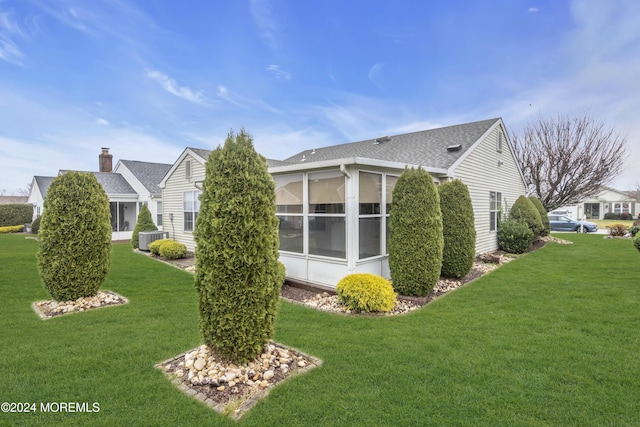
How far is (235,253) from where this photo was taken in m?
3.29

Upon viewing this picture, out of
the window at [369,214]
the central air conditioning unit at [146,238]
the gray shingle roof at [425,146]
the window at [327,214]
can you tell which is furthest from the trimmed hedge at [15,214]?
the window at [369,214]

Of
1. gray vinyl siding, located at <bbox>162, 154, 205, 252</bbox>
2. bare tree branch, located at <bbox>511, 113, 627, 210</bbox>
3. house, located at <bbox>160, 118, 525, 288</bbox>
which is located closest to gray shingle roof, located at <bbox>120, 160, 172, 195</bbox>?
gray vinyl siding, located at <bbox>162, 154, 205, 252</bbox>

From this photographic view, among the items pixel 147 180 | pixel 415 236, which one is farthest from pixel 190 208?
pixel 415 236

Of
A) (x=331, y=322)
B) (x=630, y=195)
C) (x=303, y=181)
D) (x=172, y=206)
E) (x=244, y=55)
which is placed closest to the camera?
(x=331, y=322)

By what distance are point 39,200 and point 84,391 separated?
90.8 feet

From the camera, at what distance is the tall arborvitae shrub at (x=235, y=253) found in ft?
10.8

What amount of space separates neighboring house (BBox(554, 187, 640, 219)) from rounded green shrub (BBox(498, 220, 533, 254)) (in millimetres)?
33170

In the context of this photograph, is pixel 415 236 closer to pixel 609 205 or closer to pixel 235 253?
pixel 235 253

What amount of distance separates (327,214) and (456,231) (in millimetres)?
3416

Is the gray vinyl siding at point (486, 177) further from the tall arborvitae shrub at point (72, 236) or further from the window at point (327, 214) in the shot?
the tall arborvitae shrub at point (72, 236)

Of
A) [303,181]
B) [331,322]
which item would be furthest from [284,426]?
[303,181]

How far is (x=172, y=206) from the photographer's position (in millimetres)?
14000

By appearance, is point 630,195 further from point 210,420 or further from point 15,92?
point 15,92

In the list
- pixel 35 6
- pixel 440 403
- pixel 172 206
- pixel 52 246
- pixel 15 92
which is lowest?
pixel 440 403
